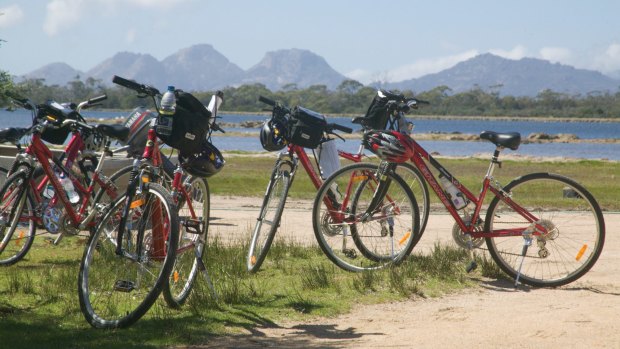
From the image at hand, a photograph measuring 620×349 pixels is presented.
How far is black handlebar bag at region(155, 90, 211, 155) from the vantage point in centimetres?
→ 693

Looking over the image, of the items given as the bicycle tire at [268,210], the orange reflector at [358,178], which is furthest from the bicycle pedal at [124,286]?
the orange reflector at [358,178]

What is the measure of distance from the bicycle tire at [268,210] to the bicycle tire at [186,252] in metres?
0.62

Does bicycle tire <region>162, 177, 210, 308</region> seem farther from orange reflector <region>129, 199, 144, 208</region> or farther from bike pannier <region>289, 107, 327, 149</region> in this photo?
bike pannier <region>289, 107, 327, 149</region>

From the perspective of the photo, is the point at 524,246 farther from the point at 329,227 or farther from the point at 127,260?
the point at 127,260

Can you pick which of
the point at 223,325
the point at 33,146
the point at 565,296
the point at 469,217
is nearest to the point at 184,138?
the point at 223,325

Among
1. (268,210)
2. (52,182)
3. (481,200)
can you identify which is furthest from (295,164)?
(52,182)

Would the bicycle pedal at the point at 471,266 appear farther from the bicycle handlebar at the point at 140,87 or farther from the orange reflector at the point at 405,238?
the bicycle handlebar at the point at 140,87

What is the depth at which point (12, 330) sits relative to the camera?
6242mm

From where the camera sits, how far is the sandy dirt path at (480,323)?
6129 millimetres

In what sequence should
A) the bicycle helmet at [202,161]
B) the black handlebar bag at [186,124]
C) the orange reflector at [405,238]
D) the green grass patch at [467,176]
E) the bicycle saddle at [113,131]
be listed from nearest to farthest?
the black handlebar bag at [186,124]
the bicycle helmet at [202,161]
the bicycle saddle at [113,131]
the orange reflector at [405,238]
the green grass patch at [467,176]

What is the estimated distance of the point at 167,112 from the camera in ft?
22.5

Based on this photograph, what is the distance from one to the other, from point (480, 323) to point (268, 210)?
2.39 metres

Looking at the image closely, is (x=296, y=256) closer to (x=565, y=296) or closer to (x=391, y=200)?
(x=391, y=200)

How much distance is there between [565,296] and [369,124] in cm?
228
